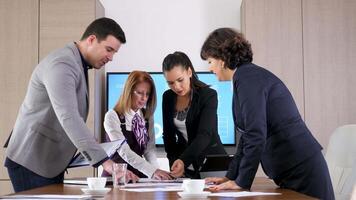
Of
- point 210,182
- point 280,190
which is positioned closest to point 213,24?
point 210,182

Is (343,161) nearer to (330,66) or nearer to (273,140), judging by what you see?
(273,140)

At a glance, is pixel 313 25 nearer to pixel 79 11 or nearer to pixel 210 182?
pixel 79 11

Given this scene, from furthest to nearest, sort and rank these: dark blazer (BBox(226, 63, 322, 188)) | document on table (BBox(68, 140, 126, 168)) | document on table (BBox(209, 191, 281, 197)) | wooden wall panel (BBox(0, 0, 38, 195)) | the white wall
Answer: the white wall → wooden wall panel (BBox(0, 0, 38, 195)) → document on table (BBox(68, 140, 126, 168)) → dark blazer (BBox(226, 63, 322, 188)) → document on table (BBox(209, 191, 281, 197))

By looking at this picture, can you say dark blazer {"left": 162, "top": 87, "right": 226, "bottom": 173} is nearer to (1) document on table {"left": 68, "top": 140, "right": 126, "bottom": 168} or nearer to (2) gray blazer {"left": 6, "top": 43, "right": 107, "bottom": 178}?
(1) document on table {"left": 68, "top": 140, "right": 126, "bottom": 168}

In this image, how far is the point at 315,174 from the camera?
1992mm

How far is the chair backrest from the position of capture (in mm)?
2842

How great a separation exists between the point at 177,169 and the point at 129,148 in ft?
0.87

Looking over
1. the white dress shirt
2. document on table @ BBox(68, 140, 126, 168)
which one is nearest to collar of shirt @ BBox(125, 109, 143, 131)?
the white dress shirt

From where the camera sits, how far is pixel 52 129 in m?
2.28

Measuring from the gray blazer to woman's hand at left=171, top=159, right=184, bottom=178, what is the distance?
0.60 meters

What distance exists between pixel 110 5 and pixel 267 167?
123 inches

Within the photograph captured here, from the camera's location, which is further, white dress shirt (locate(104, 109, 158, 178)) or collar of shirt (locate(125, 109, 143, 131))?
collar of shirt (locate(125, 109, 143, 131))

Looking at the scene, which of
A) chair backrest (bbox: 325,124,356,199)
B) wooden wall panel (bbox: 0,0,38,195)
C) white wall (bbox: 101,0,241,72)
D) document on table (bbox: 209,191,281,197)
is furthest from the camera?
white wall (bbox: 101,0,241,72)

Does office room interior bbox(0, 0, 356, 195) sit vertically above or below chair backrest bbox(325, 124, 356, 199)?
above
